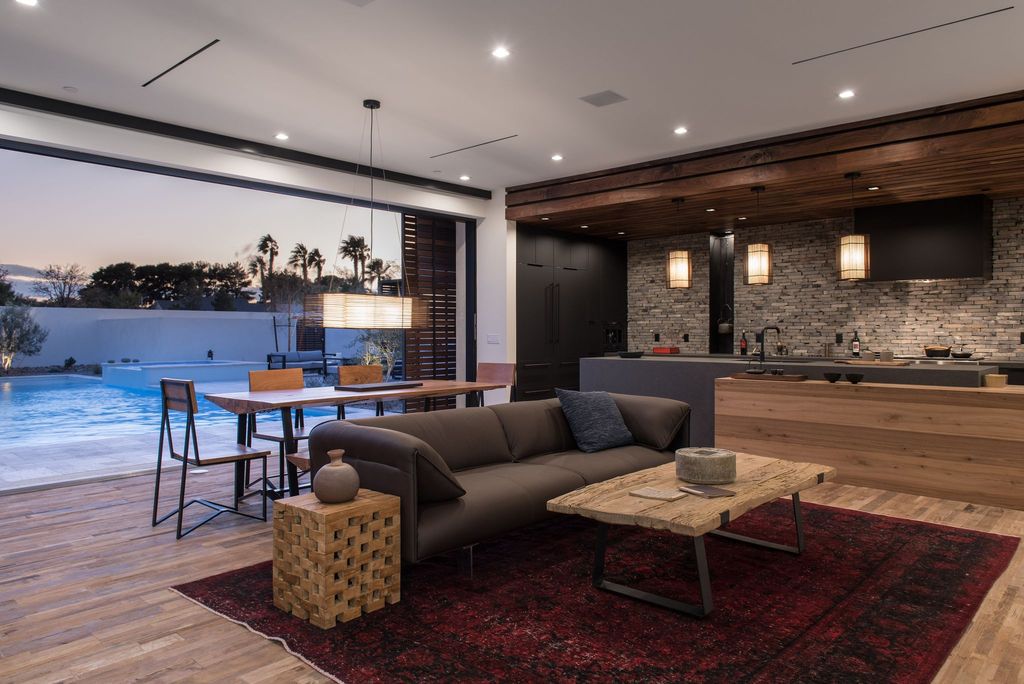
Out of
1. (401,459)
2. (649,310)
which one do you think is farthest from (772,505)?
(649,310)

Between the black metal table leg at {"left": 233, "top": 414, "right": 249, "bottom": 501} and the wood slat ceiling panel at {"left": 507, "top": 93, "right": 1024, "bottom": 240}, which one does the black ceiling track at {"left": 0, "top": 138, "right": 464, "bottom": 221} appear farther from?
the black metal table leg at {"left": 233, "top": 414, "right": 249, "bottom": 501}

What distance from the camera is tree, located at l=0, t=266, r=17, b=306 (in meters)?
5.24

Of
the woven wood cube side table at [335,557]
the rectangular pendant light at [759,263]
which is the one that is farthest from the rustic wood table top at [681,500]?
the rectangular pendant light at [759,263]

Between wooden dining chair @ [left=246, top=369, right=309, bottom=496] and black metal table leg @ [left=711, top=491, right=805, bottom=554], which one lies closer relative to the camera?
black metal table leg @ [left=711, top=491, right=805, bottom=554]

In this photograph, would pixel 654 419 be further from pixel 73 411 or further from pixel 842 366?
pixel 73 411

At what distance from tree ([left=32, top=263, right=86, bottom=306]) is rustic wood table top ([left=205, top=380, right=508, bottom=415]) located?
7.28 ft

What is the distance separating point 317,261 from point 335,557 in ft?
21.0

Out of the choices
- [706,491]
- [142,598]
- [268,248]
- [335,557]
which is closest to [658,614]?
[706,491]

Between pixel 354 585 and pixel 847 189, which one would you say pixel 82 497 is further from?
pixel 847 189

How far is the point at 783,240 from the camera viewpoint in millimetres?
8508

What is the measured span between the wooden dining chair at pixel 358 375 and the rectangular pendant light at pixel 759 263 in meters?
3.39

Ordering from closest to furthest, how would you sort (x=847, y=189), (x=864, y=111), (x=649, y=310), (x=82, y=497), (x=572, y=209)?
1. (x=82, y=497)
2. (x=864, y=111)
3. (x=847, y=189)
4. (x=572, y=209)
5. (x=649, y=310)

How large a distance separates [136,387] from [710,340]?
6.45 meters

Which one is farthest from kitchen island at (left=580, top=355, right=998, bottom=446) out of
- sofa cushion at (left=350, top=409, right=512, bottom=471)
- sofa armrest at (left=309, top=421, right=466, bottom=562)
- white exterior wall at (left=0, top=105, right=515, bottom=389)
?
sofa armrest at (left=309, top=421, right=466, bottom=562)
